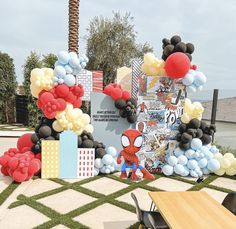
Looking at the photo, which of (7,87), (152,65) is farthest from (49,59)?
(152,65)

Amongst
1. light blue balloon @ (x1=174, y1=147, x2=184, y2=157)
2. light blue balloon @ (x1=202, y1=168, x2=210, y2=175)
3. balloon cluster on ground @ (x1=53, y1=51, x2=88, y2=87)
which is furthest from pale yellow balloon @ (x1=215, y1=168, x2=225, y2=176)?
balloon cluster on ground @ (x1=53, y1=51, x2=88, y2=87)

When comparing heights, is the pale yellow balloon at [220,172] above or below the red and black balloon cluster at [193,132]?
below

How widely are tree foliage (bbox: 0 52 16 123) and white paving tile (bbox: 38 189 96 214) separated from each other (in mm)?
12875

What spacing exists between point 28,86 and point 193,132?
11794 mm

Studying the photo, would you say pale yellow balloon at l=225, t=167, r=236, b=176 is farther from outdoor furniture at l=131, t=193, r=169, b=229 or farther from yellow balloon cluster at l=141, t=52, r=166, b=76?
outdoor furniture at l=131, t=193, r=169, b=229

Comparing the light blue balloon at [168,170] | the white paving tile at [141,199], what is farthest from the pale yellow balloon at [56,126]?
the light blue balloon at [168,170]

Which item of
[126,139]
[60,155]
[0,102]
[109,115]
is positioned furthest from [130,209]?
[0,102]

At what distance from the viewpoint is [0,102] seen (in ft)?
53.6

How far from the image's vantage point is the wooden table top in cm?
278

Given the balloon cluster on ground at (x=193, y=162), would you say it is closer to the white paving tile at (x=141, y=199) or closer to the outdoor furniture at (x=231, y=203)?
the white paving tile at (x=141, y=199)

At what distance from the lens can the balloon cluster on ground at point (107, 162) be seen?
6660 mm

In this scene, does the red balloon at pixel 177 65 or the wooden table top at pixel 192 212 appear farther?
the red balloon at pixel 177 65

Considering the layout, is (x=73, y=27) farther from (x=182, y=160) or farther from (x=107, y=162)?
(x=182, y=160)

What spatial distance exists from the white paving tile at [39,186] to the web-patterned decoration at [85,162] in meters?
0.73
